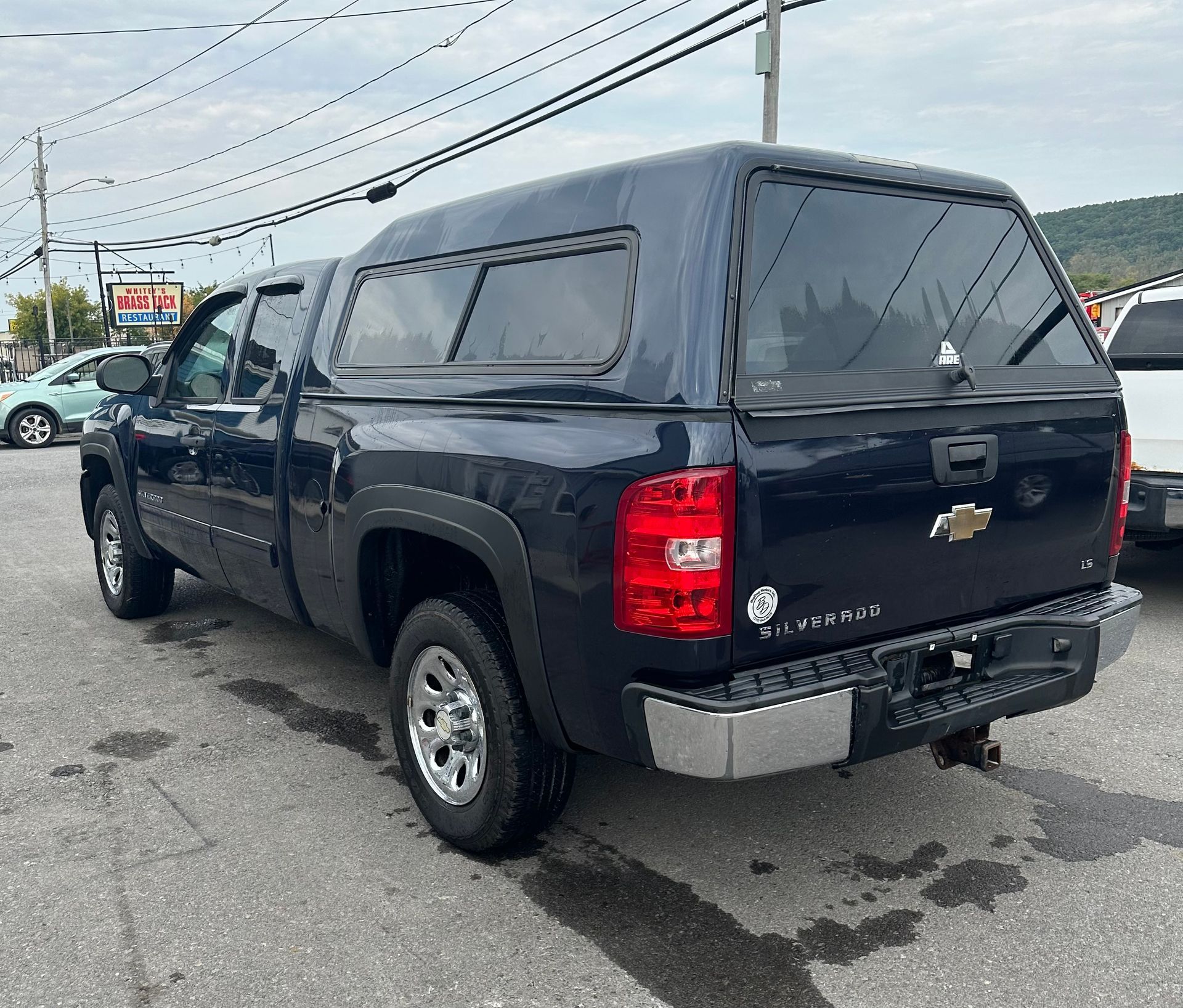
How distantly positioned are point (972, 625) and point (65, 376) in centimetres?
1927

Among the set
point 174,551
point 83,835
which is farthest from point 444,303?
point 174,551

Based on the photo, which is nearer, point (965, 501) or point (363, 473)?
point (965, 501)

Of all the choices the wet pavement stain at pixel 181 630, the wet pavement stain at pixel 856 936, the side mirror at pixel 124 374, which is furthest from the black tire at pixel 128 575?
the wet pavement stain at pixel 856 936

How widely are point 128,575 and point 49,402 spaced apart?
14.5 meters

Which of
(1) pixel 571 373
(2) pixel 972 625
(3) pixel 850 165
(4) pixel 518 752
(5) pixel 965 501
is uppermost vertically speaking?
(3) pixel 850 165

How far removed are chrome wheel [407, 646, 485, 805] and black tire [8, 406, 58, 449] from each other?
1768 centimetres

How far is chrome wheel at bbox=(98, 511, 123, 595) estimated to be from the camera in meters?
6.38

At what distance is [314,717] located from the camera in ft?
15.7

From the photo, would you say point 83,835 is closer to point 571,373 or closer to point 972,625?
point 571,373

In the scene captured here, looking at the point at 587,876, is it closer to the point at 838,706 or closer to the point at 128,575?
the point at 838,706

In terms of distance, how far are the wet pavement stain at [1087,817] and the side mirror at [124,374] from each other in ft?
14.4

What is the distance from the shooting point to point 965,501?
306 centimetres

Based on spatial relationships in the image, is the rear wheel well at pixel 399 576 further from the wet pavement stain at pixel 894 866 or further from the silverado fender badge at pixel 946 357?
the silverado fender badge at pixel 946 357

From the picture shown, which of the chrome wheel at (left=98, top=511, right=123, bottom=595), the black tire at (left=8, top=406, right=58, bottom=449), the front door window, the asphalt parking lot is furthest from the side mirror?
the black tire at (left=8, top=406, right=58, bottom=449)
